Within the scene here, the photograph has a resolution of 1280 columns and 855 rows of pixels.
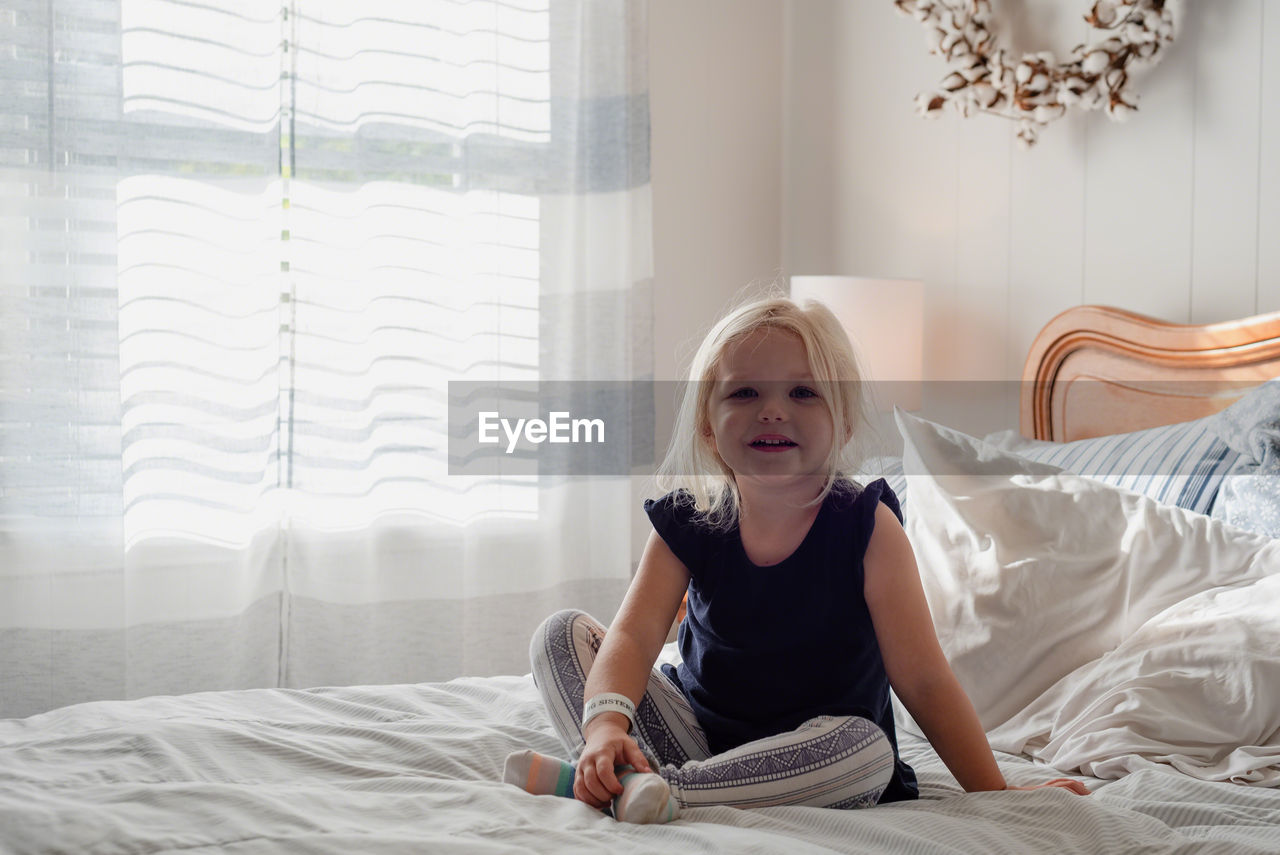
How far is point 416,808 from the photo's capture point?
0.96 metres

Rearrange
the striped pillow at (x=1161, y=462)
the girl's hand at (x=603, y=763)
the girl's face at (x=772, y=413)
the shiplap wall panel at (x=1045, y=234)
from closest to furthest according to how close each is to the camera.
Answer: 1. the girl's hand at (x=603, y=763)
2. the girl's face at (x=772, y=413)
3. the striped pillow at (x=1161, y=462)
4. the shiplap wall panel at (x=1045, y=234)

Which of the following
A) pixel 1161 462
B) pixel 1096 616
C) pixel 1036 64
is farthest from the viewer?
pixel 1036 64

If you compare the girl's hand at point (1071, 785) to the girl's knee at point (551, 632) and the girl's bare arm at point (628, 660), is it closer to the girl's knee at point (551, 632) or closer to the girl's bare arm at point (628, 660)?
the girl's bare arm at point (628, 660)

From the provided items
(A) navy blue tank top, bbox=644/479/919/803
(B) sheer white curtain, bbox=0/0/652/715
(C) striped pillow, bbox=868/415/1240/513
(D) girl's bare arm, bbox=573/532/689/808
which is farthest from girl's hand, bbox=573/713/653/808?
(B) sheer white curtain, bbox=0/0/652/715

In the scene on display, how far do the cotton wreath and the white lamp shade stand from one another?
41cm

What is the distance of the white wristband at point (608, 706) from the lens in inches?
43.4

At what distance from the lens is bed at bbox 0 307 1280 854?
34.9 inches

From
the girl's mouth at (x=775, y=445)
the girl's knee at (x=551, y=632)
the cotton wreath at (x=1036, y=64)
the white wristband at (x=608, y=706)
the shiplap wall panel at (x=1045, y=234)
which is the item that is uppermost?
the cotton wreath at (x=1036, y=64)

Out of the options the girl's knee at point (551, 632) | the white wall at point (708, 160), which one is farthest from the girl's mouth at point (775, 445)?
the white wall at point (708, 160)

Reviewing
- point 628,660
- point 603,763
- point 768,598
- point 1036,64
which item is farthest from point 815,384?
point 1036,64

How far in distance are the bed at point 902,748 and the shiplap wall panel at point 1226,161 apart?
0.47 ft

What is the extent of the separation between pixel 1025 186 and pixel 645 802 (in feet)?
5.87

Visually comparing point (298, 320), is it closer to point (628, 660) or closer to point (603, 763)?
point (628, 660)

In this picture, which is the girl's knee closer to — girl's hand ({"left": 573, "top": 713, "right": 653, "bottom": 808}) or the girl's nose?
girl's hand ({"left": 573, "top": 713, "right": 653, "bottom": 808})
